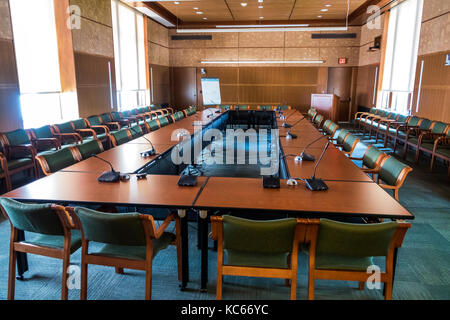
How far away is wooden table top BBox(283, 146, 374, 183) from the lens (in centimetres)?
320

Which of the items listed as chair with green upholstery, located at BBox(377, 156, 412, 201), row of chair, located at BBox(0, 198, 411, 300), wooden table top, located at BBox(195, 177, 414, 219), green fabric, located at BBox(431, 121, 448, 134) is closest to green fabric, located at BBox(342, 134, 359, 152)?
chair with green upholstery, located at BBox(377, 156, 412, 201)

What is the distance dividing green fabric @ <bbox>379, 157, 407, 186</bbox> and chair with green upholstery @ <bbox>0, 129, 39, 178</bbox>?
4862mm

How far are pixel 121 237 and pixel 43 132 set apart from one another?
16.1 ft

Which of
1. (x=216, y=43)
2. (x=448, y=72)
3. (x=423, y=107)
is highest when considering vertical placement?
(x=216, y=43)

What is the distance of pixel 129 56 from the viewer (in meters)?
10.9

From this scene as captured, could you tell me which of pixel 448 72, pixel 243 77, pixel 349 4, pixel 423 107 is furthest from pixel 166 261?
pixel 243 77

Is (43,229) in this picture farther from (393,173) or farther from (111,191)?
(393,173)

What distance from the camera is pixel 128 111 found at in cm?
1011

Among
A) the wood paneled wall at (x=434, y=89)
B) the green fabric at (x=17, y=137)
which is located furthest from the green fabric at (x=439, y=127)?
the green fabric at (x=17, y=137)

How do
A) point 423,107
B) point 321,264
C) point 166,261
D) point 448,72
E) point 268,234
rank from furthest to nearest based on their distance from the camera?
point 423,107 → point 448,72 → point 166,261 → point 321,264 → point 268,234

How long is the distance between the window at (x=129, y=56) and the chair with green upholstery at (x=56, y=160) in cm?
655

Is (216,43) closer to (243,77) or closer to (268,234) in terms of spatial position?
(243,77)

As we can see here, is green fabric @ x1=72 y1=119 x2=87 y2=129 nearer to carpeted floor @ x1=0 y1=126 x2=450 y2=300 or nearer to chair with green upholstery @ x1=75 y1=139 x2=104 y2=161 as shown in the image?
chair with green upholstery @ x1=75 y1=139 x2=104 y2=161
